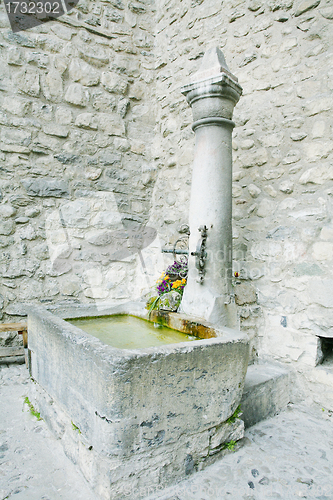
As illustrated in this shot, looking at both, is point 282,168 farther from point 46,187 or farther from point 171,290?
point 46,187

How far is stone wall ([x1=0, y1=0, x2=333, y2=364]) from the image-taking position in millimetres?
2604

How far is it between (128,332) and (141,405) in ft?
2.69

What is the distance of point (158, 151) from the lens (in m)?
4.09

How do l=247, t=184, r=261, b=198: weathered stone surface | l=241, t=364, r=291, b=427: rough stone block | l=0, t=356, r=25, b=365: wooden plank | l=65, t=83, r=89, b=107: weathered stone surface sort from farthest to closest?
l=65, t=83, r=89, b=107: weathered stone surface
l=0, t=356, r=25, b=365: wooden plank
l=247, t=184, r=261, b=198: weathered stone surface
l=241, t=364, r=291, b=427: rough stone block

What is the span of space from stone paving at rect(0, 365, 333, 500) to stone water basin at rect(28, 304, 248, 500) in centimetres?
8

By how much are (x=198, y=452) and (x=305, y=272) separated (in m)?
1.53

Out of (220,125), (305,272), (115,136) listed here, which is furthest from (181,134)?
(305,272)

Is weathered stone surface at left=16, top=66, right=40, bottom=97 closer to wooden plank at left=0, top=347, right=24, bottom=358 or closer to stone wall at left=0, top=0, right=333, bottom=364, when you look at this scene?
stone wall at left=0, top=0, right=333, bottom=364

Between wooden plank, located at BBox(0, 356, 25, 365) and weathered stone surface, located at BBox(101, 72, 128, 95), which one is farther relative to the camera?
weathered stone surface, located at BBox(101, 72, 128, 95)

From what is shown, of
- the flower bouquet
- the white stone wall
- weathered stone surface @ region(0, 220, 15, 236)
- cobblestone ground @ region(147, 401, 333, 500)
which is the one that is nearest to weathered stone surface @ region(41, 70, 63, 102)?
the white stone wall

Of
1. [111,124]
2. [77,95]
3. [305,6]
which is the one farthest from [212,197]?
[77,95]

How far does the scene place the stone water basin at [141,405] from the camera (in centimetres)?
141

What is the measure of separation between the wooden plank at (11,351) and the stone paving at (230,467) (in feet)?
2.67

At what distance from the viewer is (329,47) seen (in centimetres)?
253
